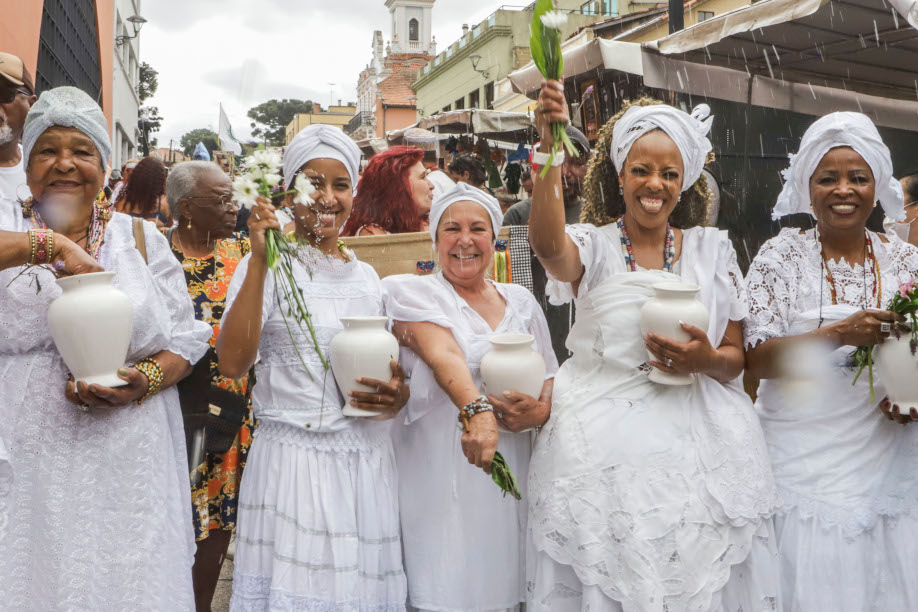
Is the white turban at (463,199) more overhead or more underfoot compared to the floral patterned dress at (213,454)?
more overhead

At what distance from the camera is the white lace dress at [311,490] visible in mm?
2852

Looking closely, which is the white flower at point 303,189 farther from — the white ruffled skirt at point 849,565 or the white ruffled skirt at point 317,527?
the white ruffled skirt at point 849,565

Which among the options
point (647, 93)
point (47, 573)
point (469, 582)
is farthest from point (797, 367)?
point (647, 93)

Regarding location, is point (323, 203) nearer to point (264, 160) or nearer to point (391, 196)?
point (264, 160)

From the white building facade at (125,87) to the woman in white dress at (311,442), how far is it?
19670 mm

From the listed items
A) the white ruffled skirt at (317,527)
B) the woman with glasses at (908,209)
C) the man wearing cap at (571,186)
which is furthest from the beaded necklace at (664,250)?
the woman with glasses at (908,209)

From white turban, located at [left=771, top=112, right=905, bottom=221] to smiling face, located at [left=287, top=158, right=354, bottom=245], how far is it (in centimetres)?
178

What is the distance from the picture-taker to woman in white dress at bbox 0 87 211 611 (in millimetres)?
2631

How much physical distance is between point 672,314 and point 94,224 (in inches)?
78.0

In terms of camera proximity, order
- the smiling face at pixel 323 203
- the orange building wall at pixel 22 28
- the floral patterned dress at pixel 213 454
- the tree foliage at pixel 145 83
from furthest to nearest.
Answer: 1. the tree foliage at pixel 145 83
2. the orange building wall at pixel 22 28
3. the floral patterned dress at pixel 213 454
4. the smiling face at pixel 323 203

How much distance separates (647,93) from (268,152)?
21.0 ft

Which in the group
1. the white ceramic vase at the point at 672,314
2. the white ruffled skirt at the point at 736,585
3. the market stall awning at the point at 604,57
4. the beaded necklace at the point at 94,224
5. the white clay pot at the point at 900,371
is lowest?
the white ruffled skirt at the point at 736,585

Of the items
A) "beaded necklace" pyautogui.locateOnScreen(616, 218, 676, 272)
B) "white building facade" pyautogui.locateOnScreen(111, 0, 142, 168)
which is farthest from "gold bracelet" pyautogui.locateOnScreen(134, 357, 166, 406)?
"white building facade" pyautogui.locateOnScreen(111, 0, 142, 168)

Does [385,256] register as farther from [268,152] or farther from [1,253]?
[1,253]
